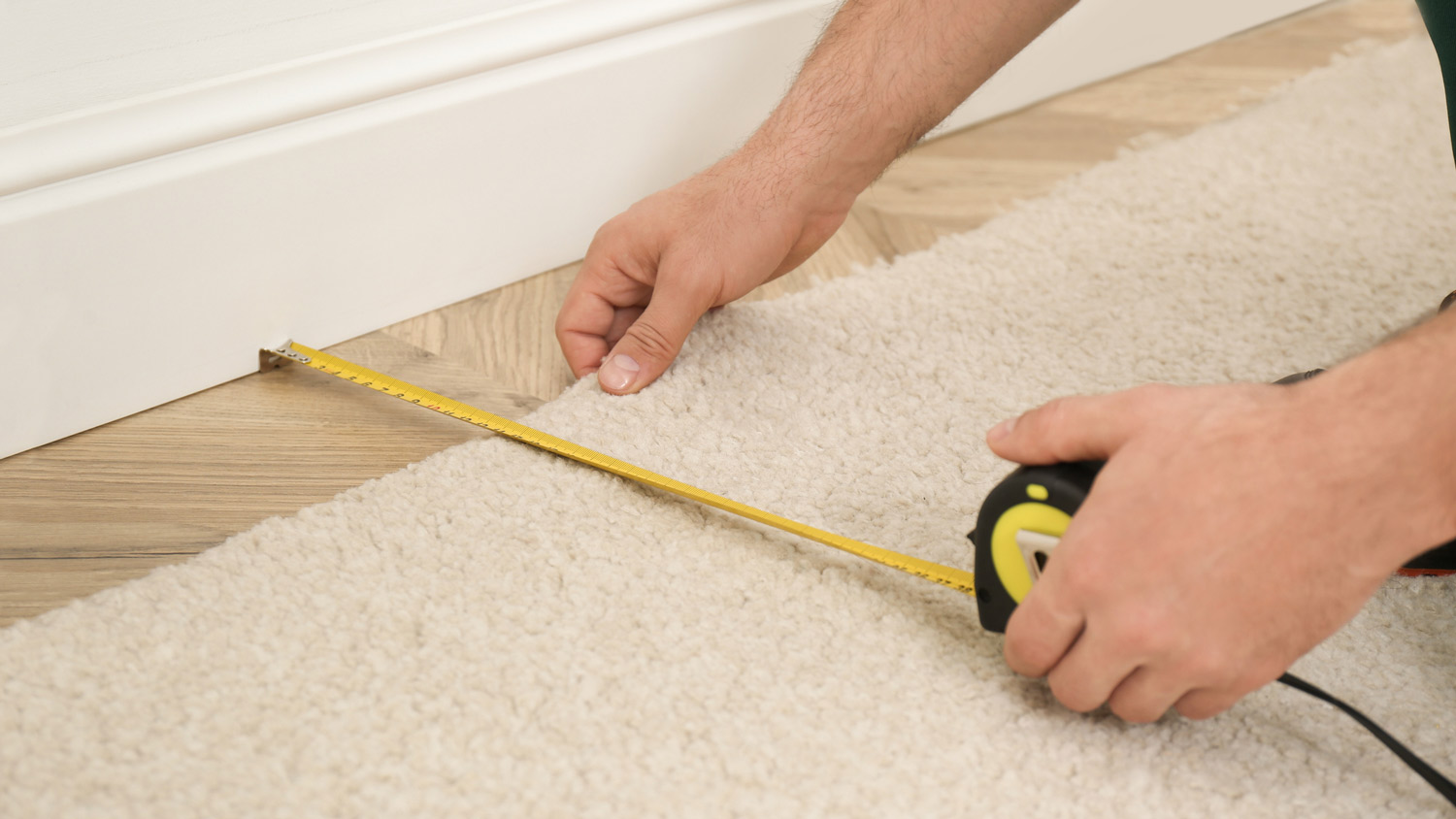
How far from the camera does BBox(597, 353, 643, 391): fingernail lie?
0.82 meters

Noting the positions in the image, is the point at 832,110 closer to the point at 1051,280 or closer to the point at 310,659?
the point at 1051,280

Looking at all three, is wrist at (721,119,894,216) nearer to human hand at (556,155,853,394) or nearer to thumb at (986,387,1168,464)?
human hand at (556,155,853,394)

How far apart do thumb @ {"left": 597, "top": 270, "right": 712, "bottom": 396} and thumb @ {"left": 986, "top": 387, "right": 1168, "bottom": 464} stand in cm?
33

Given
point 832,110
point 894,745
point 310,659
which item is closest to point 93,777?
point 310,659

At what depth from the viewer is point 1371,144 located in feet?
4.16

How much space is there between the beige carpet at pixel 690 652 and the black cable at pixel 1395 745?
22mm

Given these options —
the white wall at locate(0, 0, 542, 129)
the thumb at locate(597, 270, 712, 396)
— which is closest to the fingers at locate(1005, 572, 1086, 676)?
the thumb at locate(597, 270, 712, 396)

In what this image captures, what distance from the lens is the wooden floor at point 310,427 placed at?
706mm

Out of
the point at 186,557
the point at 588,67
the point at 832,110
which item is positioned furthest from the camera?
the point at 588,67

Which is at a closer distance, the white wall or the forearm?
the forearm

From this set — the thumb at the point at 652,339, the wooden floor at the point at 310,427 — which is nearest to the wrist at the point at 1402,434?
the thumb at the point at 652,339

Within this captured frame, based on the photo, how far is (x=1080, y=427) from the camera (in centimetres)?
54

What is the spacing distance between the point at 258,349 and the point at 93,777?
42 centimetres

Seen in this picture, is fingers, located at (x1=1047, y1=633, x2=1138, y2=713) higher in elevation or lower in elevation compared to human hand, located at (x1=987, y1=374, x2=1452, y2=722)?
lower
